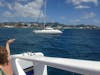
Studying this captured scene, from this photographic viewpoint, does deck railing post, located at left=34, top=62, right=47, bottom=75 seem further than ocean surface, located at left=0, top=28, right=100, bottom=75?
No

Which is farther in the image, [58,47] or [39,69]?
[58,47]

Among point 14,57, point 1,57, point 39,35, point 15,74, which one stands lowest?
point 39,35

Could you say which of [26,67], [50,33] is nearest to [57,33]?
[50,33]

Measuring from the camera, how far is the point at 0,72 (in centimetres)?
252

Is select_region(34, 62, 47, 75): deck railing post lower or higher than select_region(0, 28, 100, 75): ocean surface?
higher

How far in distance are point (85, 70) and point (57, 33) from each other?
7851 cm

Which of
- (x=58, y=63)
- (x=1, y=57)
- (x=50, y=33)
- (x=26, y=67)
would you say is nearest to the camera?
(x=58, y=63)

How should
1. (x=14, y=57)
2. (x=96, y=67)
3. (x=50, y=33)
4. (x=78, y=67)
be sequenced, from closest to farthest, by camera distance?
(x=96, y=67), (x=78, y=67), (x=14, y=57), (x=50, y=33)

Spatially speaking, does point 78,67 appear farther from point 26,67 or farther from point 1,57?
point 26,67

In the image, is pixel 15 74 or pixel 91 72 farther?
pixel 15 74

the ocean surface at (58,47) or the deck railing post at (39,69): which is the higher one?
the deck railing post at (39,69)

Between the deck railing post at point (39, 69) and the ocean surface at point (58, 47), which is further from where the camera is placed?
the ocean surface at point (58, 47)

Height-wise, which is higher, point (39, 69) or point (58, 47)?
point (39, 69)

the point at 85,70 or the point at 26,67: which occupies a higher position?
the point at 85,70
